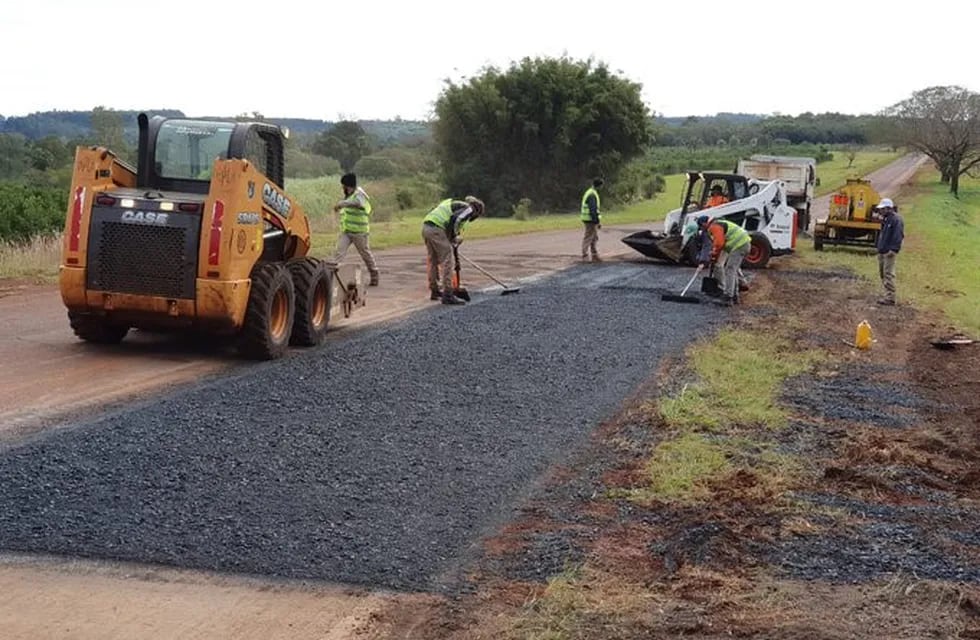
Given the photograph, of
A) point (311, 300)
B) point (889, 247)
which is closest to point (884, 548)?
point (311, 300)

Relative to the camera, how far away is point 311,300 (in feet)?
40.6

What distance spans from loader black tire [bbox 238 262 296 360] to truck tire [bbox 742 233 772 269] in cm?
1447

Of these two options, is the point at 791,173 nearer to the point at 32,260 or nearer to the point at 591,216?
the point at 591,216

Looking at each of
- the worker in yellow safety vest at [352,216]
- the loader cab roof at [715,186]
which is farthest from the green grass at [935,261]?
the worker in yellow safety vest at [352,216]

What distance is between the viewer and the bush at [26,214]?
1013 inches

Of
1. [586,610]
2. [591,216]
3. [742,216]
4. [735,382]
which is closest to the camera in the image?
[586,610]

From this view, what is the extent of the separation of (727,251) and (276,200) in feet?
27.9

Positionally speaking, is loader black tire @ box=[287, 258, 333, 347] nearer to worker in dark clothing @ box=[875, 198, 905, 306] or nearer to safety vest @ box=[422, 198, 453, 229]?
safety vest @ box=[422, 198, 453, 229]

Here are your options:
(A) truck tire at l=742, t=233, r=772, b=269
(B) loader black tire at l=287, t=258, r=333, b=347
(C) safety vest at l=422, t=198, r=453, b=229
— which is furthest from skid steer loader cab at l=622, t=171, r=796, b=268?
(B) loader black tire at l=287, t=258, r=333, b=347

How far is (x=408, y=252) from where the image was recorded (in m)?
25.6

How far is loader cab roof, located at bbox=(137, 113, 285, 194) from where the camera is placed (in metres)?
11.5

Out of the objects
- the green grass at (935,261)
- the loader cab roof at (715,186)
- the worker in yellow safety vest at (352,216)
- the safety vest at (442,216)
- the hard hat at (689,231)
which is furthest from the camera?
the loader cab roof at (715,186)

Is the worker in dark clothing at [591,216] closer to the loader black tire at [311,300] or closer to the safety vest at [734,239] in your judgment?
the safety vest at [734,239]

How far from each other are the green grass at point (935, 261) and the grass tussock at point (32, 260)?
13946mm
